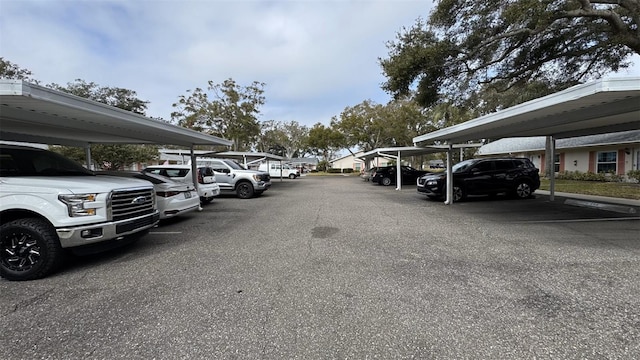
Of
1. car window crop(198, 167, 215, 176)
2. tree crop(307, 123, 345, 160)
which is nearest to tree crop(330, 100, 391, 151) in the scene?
tree crop(307, 123, 345, 160)

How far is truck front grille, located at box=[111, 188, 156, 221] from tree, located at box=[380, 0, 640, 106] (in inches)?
386

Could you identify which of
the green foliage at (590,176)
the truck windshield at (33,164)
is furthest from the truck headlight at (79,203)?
the green foliage at (590,176)

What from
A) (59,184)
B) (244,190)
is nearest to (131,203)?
(59,184)

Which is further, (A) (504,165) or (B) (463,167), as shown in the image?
(B) (463,167)

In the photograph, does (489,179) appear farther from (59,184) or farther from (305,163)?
(305,163)

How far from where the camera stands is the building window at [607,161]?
19047mm

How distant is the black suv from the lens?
11492mm

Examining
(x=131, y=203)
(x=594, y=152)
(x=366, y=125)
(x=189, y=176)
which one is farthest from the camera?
(x=366, y=125)

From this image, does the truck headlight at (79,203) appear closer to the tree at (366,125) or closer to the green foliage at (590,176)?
the green foliage at (590,176)

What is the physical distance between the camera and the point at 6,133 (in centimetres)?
755

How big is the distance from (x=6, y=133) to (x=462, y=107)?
18158mm

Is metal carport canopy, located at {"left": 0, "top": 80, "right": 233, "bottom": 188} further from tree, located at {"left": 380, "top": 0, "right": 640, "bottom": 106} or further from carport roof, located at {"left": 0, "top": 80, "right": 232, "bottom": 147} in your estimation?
tree, located at {"left": 380, "top": 0, "right": 640, "bottom": 106}

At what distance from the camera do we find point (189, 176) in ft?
33.3

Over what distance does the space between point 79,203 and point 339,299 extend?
368 cm
